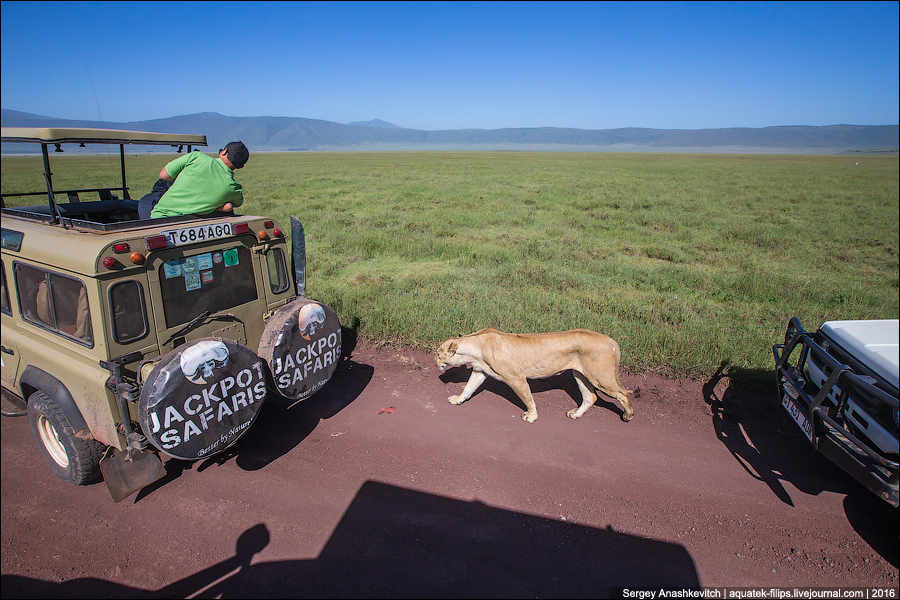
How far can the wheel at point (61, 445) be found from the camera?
3.68 metres

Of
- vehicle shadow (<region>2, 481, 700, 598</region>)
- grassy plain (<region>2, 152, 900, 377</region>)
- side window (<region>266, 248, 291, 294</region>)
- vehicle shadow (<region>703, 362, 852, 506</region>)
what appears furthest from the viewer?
grassy plain (<region>2, 152, 900, 377</region>)

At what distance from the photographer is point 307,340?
423 centimetres

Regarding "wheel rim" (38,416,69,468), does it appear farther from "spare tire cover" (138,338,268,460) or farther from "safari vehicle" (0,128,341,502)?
"spare tire cover" (138,338,268,460)

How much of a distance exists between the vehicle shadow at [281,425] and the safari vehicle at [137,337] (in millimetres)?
657

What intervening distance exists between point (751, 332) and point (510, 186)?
25.9 metres

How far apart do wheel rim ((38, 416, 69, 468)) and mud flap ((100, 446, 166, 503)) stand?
80cm

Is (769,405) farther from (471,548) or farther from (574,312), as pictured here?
(471,548)

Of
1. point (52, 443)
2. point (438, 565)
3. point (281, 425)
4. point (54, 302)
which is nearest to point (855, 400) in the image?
point (438, 565)

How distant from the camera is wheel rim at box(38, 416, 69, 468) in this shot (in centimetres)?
397

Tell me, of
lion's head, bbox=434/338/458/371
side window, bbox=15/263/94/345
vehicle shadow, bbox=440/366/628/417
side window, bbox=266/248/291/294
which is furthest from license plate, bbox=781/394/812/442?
side window, bbox=15/263/94/345

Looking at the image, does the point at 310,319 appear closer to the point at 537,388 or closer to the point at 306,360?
the point at 306,360

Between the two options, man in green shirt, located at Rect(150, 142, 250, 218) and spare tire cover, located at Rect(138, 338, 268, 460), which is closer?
spare tire cover, located at Rect(138, 338, 268, 460)

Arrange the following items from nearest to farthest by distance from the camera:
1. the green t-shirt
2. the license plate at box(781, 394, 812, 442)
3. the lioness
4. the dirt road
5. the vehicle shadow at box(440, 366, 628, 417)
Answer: the dirt road → the license plate at box(781, 394, 812, 442) → the green t-shirt → the lioness → the vehicle shadow at box(440, 366, 628, 417)

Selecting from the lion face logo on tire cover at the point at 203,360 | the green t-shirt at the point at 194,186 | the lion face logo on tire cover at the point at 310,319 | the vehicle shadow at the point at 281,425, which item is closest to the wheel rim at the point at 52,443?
the vehicle shadow at the point at 281,425
